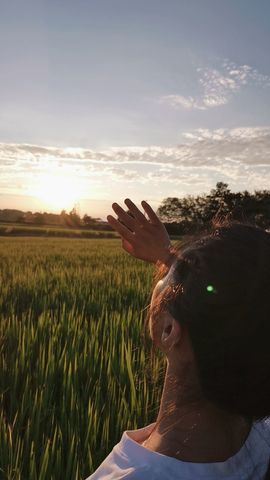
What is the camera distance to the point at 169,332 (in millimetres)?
741

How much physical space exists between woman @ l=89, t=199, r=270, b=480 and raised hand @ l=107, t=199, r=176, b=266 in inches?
11.1

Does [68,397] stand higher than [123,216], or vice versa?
[123,216]

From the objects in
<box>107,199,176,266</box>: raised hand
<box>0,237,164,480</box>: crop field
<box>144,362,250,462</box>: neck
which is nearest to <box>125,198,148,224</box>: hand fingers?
<box>107,199,176,266</box>: raised hand

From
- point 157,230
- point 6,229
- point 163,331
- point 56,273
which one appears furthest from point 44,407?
point 6,229

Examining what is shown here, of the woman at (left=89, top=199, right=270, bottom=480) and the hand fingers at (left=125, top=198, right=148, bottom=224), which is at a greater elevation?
the hand fingers at (left=125, top=198, right=148, bottom=224)

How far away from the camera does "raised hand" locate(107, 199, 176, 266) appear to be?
1044 millimetres

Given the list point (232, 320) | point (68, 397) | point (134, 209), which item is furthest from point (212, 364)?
point (68, 397)

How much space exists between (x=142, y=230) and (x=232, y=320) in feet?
1.39

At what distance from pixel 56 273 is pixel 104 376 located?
3678mm

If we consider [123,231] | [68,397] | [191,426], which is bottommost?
[68,397]

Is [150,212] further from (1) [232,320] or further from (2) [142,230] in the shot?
(1) [232,320]

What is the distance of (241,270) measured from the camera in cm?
69

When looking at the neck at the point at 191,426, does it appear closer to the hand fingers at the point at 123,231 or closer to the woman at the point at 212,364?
the woman at the point at 212,364

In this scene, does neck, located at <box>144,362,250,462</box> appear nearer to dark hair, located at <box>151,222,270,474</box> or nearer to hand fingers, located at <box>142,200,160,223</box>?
dark hair, located at <box>151,222,270,474</box>
